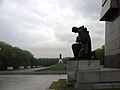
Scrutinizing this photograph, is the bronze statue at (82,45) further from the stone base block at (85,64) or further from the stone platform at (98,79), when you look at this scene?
the stone platform at (98,79)

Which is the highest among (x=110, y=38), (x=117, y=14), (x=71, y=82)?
(x=117, y=14)

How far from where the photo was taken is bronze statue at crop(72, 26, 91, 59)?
17.7 m

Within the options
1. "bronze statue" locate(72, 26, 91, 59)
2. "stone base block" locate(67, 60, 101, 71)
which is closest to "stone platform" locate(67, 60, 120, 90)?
"stone base block" locate(67, 60, 101, 71)

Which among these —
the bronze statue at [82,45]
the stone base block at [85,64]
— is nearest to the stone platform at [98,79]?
the stone base block at [85,64]

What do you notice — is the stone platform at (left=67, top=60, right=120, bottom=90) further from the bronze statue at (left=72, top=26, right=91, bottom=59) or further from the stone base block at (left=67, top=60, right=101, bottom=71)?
the bronze statue at (left=72, top=26, right=91, bottom=59)

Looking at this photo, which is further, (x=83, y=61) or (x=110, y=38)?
(x=110, y=38)

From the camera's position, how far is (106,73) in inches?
575

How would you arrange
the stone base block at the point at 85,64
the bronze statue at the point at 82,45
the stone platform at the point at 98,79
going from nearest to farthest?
the stone platform at the point at 98,79, the stone base block at the point at 85,64, the bronze statue at the point at 82,45

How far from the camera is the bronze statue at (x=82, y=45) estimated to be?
17.7m

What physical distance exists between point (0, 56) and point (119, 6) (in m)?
40.9

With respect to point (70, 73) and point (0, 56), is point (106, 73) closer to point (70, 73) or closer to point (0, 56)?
point (70, 73)

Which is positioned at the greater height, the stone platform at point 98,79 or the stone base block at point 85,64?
the stone base block at point 85,64

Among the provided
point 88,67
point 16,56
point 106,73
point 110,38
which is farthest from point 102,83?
point 16,56

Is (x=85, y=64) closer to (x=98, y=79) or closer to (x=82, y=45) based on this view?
(x=82, y=45)
